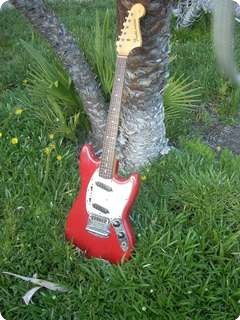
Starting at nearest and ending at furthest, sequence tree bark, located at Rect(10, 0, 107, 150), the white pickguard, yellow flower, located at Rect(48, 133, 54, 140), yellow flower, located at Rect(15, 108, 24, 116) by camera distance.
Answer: the white pickguard → tree bark, located at Rect(10, 0, 107, 150) → yellow flower, located at Rect(48, 133, 54, 140) → yellow flower, located at Rect(15, 108, 24, 116)

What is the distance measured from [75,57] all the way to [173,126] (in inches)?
33.9

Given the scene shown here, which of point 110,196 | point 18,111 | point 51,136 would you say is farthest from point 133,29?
point 18,111

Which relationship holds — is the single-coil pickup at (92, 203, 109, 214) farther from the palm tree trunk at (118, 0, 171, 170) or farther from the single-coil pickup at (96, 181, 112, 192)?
the palm tree trunk at (118, 0, 171, 170)

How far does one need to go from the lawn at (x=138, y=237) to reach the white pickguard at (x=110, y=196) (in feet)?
0.84

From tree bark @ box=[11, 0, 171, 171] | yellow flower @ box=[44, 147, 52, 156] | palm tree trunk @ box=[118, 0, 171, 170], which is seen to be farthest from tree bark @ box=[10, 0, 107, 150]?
yellow flower @ box=[44, 147, 52, 156]

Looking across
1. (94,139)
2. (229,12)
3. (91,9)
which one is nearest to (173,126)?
(94,139)

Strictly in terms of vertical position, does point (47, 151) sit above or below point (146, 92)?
below

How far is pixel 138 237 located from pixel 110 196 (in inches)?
12.3

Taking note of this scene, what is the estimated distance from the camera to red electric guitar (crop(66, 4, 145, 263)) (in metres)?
2.31

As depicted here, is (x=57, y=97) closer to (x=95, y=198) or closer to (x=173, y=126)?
(x=173, y=126)

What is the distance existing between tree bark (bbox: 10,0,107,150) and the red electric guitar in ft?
2.28

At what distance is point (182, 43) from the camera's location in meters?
4.83

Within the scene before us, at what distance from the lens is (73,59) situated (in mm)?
3043

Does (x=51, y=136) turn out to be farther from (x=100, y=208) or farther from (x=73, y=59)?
(x=100, y=208)
